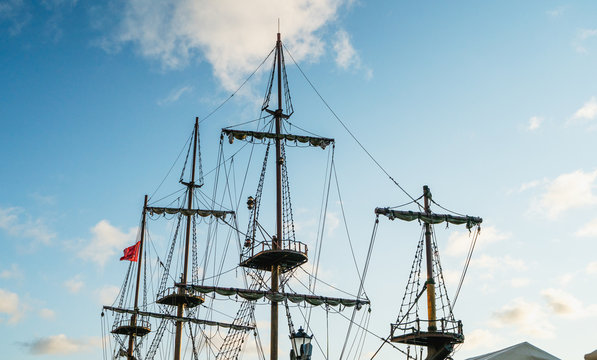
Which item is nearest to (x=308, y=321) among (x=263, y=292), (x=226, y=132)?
(x=263, y=292)

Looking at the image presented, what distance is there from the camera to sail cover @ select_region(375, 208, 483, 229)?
30688 mm

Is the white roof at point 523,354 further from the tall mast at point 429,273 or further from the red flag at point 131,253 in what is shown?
the red flag at point 131,253

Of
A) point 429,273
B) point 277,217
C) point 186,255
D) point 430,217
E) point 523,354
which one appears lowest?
point 523,354

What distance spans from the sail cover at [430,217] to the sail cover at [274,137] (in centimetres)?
799

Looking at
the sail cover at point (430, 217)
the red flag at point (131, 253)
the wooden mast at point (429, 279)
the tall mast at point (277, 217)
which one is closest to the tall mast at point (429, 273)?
the wooden mast at point (429, 279)

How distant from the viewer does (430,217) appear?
31.5 m

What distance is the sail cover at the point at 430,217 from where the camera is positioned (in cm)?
3069

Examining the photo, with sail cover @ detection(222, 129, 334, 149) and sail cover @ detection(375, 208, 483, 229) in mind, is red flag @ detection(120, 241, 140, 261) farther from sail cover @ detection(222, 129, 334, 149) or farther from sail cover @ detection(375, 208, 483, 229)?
sail cover @ detection(375, 208, 483, 229)

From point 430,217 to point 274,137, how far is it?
10684mm

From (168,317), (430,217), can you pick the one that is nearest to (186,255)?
(168,317)

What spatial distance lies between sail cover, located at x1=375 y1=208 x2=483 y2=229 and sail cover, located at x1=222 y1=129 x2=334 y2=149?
7.99m

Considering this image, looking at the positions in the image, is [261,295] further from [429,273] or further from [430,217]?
[430,217]

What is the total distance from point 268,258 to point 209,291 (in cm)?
365

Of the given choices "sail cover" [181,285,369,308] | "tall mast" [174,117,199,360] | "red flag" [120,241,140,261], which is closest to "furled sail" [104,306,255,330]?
"tall mast" [174,117,199,360]
